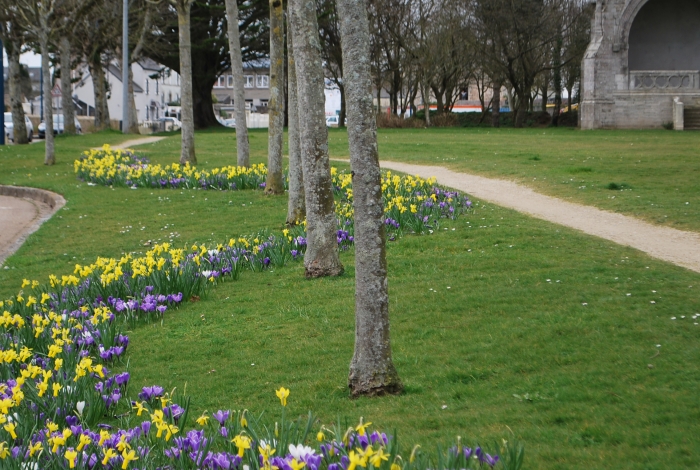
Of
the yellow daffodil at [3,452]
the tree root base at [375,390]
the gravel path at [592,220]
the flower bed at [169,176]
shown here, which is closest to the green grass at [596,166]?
the gravel path at [592,220]

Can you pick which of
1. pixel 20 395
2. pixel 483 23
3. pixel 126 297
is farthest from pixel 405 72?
pixel 20 395

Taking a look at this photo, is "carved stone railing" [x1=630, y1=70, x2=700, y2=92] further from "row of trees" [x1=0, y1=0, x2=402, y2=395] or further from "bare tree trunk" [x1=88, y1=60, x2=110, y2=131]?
"row of trees" [x1=0, y1=0, x2=402, y2=395]

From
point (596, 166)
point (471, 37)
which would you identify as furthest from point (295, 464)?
point (471, 37)

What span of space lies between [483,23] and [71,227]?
38589mm

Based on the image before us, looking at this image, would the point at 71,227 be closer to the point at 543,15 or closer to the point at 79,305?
Answer: the point at 79,305

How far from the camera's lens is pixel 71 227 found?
1358 cm

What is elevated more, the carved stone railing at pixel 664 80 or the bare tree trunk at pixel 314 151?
the carved stone railing at pixel 664 80

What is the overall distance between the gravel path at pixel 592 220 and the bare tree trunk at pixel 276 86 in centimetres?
349

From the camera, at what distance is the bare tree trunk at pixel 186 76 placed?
2002 cm

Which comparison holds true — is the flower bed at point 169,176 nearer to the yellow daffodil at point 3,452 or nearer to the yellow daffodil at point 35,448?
the yellow daffodil at point 35,448

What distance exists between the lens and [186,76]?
66.4 feet

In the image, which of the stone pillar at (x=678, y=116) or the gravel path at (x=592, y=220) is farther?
the stone pillar at (x=678, y=116)

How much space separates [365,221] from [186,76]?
631 inches

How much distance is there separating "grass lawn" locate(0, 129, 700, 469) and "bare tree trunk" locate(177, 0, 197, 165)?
8342 millimetres
